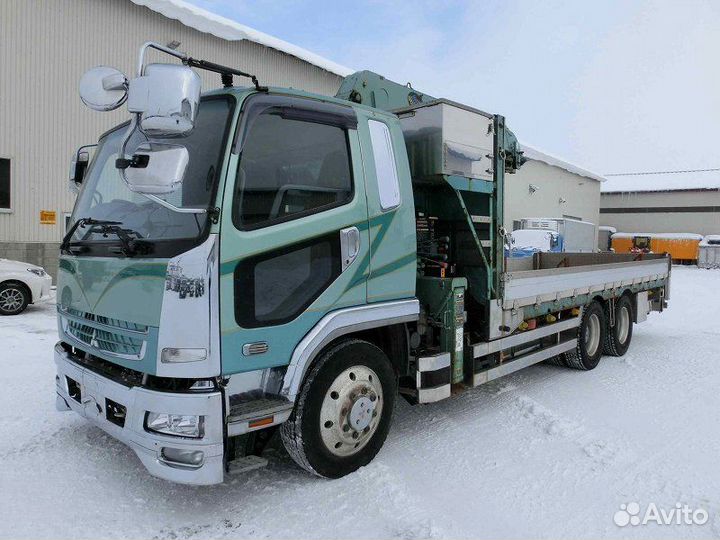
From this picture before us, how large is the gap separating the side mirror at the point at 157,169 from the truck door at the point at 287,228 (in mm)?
386

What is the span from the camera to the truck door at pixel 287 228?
118 inches

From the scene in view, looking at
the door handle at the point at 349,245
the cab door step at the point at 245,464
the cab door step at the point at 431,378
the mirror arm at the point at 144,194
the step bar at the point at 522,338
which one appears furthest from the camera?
the step bar at the point at 522,338

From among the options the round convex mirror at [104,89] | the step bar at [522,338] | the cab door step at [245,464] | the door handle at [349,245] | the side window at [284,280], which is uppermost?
the round convex mirror at [104,89]

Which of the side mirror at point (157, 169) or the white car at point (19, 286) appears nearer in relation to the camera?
the side mirror at point (157, 169)

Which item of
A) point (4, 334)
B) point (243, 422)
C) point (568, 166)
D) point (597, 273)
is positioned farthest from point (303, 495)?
point (568, 166)

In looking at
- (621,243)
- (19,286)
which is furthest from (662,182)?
(19,286)

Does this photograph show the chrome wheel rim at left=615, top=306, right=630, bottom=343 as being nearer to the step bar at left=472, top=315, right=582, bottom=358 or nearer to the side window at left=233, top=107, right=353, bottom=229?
the step bar at left=472, top=315, right=582, bottom=358

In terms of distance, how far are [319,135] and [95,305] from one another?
5.84ft

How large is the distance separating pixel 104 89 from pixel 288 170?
45.2 inches

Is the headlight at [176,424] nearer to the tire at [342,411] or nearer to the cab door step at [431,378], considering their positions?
the tire at [342,411]

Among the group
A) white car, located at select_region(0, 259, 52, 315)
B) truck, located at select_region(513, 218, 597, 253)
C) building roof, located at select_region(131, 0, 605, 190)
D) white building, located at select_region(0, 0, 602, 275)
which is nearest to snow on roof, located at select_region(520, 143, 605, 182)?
truck, located at select_region(513, 218, 597, 253)

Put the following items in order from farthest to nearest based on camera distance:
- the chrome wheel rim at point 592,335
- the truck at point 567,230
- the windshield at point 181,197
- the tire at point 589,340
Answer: the truck at point 567,230
the chrome wheel rim at point 592,335
the tire at point 589,340
the windshield at point 181,197

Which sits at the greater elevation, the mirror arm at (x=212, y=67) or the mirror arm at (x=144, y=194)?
the mirror arm at (x=212, y=67)

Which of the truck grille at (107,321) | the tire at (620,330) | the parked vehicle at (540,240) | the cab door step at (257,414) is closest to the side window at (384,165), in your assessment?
the cab door step at (257,414)
